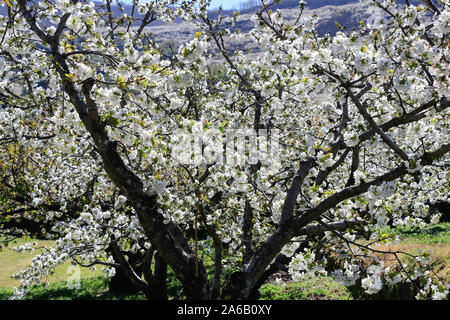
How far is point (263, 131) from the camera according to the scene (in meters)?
7.70

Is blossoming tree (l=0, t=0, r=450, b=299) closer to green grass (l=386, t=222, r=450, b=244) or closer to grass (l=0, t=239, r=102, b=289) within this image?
green grass (l=386, t=222, r=450, b=244)

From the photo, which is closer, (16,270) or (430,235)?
(430,235)

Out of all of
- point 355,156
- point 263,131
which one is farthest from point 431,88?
point 263,131

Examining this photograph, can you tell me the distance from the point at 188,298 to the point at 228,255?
3.85 m

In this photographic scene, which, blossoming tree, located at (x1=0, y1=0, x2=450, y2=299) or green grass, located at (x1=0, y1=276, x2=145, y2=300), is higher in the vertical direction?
blossoming tree, located at (x1=0, y1=0, x2=450, y2=299)

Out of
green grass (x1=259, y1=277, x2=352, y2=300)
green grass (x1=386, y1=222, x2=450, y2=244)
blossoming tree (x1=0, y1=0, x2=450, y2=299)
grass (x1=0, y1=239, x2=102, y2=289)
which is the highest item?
blossoming tree (x1=0, y1=0, x2=450, y2=299)

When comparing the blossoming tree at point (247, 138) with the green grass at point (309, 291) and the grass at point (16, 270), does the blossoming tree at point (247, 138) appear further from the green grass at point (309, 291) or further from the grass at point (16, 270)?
the grass at point (16, 270)

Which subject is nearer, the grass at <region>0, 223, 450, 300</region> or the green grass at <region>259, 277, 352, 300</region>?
the grass at <region>0, 223, 450, 300</region>

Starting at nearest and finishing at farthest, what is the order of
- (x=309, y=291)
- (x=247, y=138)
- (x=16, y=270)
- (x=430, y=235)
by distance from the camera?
(x=247, y=138) → (x=309, y=291) → (x=430, y=235) → (x=16, y=270)

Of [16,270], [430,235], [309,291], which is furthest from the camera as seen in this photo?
[16,270]

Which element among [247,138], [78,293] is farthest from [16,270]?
[247,138]

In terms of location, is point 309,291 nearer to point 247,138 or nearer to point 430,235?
point 247,138

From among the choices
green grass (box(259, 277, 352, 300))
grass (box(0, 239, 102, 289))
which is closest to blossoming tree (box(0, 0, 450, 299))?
green grass (box(259, 277, 352, 300))
